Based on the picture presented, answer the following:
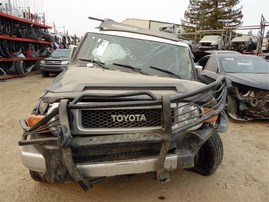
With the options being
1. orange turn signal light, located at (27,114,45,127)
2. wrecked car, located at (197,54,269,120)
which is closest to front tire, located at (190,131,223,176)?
orange turn signal light, located at (27,114,45,127)

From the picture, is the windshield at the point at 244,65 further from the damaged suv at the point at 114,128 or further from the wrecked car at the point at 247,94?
the damaged suv at the point at 114,128

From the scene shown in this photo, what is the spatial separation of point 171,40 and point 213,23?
35410 mm

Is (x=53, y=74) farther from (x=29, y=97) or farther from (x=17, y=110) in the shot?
(x=17, y=110)

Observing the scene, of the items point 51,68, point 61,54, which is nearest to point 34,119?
point 51,68

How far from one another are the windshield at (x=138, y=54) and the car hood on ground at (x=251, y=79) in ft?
7.00

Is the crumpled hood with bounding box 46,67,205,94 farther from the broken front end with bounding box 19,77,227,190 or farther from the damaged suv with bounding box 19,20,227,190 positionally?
the broken front end with bounding box 19,77,227,190

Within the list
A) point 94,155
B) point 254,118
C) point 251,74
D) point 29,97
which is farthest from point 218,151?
point 29,97

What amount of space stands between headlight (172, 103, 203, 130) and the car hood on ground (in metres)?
3.40

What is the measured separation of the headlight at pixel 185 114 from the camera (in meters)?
2.25

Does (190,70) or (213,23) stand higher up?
(213,23)

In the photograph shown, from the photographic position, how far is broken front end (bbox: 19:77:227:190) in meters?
2.04

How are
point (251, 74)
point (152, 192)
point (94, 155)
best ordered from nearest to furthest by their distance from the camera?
point (94, 155)
point (152, 192)
point (251, 74)

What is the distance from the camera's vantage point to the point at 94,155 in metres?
2.17

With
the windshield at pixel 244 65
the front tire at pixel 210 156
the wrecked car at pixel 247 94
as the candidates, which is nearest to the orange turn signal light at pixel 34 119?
the front tire at pixel 210 156
